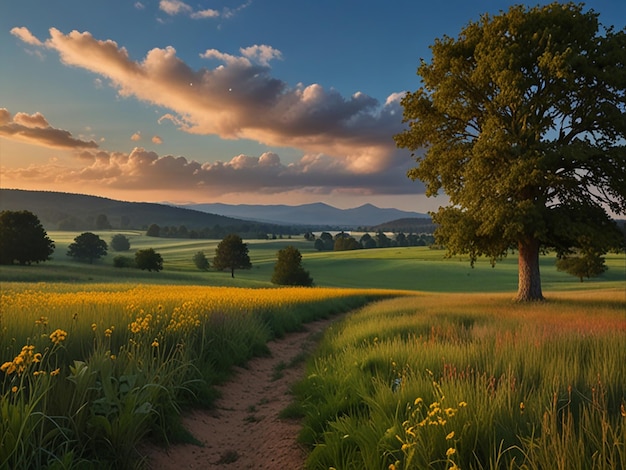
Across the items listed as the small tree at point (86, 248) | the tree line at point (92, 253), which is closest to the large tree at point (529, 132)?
the tree line at point (92, 253)

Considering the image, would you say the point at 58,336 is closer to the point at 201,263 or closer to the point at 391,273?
the point at 391,273

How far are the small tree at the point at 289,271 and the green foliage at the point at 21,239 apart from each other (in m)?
33.7

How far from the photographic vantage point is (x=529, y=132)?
1880 centimetres

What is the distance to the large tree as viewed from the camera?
59.8 feet

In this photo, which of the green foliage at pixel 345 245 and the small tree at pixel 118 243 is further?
the green foliage at pixel 345 245

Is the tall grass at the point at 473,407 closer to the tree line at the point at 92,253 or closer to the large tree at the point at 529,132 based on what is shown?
the large tree at the point at 529,132

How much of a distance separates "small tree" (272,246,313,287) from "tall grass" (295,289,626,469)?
178ft

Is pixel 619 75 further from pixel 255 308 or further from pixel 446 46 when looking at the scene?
pixel 255 308

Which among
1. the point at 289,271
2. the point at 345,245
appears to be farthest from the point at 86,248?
the point at 345,245

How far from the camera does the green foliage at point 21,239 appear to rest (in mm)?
55281

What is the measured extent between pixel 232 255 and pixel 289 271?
17.0 metres

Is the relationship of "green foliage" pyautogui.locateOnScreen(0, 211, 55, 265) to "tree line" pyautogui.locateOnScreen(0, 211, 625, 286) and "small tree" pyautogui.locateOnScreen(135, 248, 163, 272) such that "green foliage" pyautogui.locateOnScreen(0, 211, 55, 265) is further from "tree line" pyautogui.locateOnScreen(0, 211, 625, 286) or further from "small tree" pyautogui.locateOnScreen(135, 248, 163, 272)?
"small tree" pyautogui.locateOnScreen(135, 248, 163, 272)

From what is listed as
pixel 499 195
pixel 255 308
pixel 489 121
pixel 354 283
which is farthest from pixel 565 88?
pixel 354 283

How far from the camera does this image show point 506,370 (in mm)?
5734
